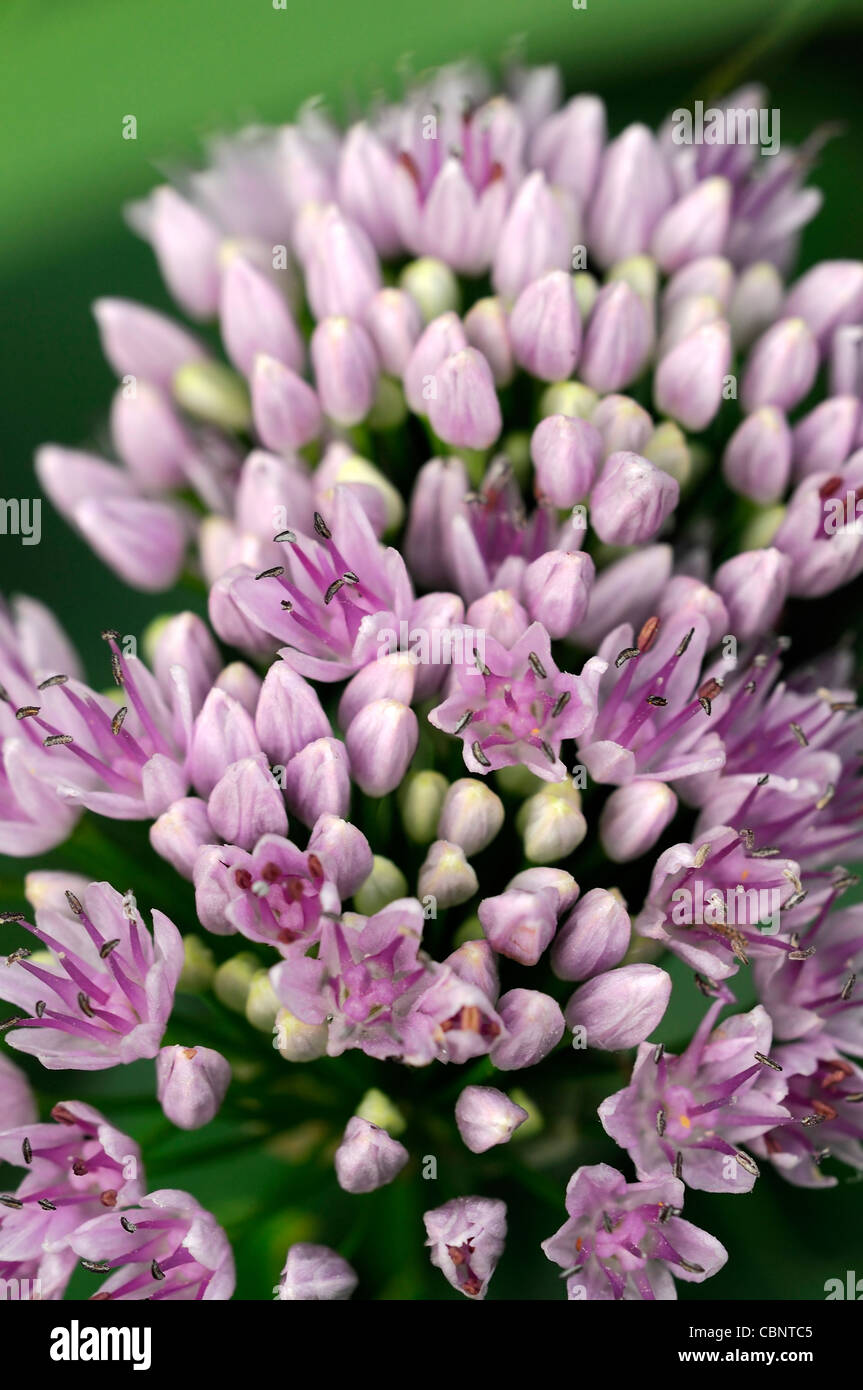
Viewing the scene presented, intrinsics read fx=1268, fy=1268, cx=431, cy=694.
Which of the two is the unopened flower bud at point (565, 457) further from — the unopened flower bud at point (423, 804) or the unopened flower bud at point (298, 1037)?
the unopened flower bud at point (298, 1037)

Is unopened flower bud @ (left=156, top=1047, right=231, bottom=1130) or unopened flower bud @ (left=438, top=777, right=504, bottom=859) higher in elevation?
unopened flower bud @ (left=438, top=777, right=504, bottom=859)

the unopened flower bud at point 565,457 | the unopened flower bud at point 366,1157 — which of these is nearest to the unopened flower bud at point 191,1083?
the unopened flower bud at point 366,1157

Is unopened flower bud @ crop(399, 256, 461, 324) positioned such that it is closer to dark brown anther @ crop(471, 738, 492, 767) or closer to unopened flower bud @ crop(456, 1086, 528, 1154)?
dark brown anther @ crop(471, 738, 492, 767)

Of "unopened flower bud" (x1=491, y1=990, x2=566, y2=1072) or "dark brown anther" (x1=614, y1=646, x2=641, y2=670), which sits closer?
"unopened flower bud" (x1=491, y1=990, x2=566, y2=1072)

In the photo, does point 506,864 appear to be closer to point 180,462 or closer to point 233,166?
point 180,462

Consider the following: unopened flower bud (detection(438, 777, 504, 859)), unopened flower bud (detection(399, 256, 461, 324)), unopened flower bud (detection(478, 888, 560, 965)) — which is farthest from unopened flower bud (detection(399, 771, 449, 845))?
unopened flower bud (detection(399, 256, 461, 324))

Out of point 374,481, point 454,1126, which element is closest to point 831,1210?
point 454,1126
